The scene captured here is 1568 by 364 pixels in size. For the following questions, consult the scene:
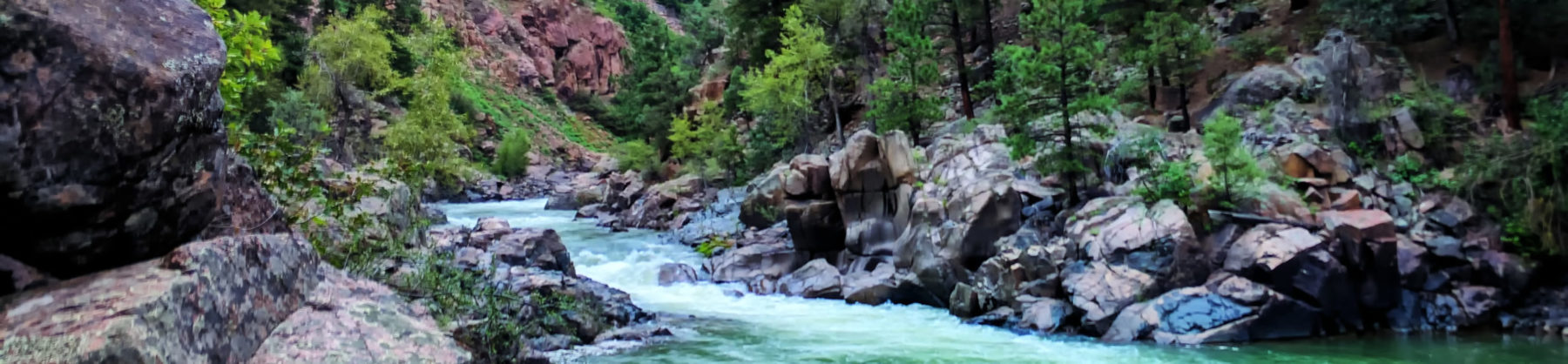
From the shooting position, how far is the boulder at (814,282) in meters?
18.5

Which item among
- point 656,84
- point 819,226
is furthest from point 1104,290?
point 656,84

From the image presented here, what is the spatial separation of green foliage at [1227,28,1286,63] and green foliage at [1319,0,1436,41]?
6.04 feet

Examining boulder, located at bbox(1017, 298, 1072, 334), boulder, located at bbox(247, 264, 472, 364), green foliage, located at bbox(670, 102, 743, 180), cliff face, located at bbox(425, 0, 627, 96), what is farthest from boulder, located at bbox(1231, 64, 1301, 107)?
cliff face, located at bbox(425, 0, 627, 96)

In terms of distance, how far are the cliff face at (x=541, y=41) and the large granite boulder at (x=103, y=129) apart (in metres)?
70.2

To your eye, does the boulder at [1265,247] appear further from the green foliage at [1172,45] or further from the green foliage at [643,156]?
the green foliage at [643,156]

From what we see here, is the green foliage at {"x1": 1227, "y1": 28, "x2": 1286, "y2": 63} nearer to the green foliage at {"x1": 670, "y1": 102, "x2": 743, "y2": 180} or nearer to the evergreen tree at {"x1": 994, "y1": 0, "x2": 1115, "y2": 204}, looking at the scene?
the evergreen tree at {"x1": 994, "y1": 0, "x2": 1115, "y2": 204}

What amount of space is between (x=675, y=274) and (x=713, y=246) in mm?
3482

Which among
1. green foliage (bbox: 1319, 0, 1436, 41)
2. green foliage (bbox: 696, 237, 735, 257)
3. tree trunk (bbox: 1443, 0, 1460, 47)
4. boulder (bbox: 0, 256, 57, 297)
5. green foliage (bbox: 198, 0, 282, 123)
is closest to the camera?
boulder (bbox: 0, 256, 57, 297)

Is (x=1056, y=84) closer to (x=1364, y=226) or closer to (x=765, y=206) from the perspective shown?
(x=1364, y=226)

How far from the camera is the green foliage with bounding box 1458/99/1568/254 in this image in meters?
13.9

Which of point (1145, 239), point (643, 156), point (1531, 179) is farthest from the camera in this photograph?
point (643, 156)

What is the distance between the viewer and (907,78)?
85.1 feet

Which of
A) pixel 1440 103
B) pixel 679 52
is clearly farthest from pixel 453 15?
pixel 1440 103

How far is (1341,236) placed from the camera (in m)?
13.8
